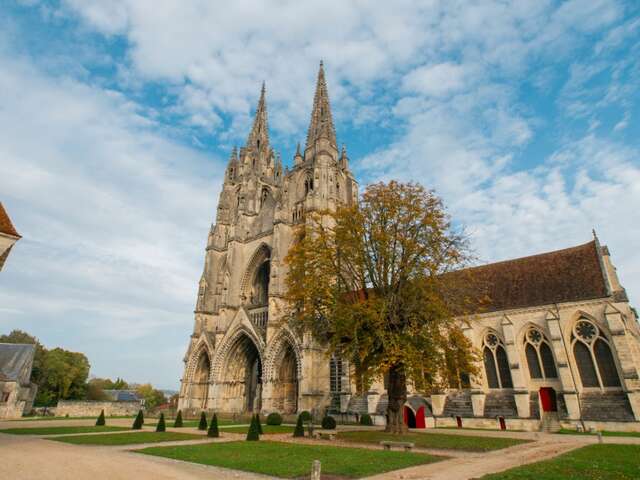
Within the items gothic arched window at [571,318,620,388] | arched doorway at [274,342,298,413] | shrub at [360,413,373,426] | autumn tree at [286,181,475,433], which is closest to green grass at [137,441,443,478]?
autumn tree at [286,181,475,433]

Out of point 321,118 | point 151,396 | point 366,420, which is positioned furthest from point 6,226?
point 151,396

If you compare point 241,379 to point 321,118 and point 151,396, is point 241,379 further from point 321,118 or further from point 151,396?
point 151,396

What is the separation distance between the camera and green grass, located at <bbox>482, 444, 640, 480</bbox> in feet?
24.6

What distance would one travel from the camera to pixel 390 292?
16.5 metres

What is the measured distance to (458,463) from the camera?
973cm

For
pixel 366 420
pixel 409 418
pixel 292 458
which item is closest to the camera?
pixel 292 458

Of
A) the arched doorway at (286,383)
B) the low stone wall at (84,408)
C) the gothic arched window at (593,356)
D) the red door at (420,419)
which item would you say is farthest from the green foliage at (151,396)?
the gothic arched window at (593,356)

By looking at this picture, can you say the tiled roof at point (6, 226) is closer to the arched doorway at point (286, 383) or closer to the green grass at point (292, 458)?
the green grass at point (292, 458)

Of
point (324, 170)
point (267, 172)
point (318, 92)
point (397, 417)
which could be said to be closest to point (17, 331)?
point (267, 172)

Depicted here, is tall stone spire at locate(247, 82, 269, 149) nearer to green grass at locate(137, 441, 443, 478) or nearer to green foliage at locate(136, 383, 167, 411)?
green grass at locate(137, 441, 443, 478)

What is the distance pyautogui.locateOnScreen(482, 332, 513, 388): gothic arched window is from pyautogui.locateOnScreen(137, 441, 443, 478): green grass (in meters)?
16.7

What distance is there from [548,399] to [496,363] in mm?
3422

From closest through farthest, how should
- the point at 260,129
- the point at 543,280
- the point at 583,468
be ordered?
1. the point at 583,468
2. the point at 543,280
3. the point at 260,129

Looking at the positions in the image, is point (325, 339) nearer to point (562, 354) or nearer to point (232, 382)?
point (562, 354)
